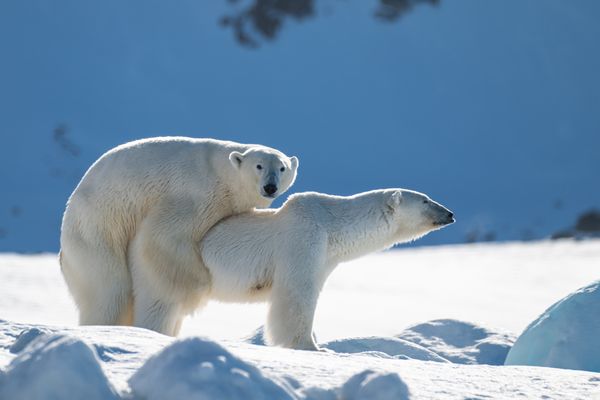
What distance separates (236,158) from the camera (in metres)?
6.16

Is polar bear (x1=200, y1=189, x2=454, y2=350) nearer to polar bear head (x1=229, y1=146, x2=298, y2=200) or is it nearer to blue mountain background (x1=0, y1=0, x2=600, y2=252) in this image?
polar bear head (x1=229, y1=146, x2=298, y2=200)

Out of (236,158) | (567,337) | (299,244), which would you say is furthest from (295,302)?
(567,337)

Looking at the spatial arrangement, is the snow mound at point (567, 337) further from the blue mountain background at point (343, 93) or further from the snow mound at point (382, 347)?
the blue mountain background at point (343, 93)

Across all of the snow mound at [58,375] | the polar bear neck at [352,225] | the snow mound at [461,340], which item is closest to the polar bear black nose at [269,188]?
the polar bear neck at [352,225]

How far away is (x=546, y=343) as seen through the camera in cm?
601

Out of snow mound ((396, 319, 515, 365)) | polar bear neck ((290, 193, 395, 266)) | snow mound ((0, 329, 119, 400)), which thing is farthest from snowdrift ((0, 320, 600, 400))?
snow mound ((396, 319, 515, 365))

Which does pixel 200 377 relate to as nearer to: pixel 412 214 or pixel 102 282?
pixel 102 282

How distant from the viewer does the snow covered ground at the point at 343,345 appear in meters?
3.40

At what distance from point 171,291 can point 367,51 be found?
88.9ft

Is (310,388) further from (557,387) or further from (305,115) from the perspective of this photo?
(305,115)

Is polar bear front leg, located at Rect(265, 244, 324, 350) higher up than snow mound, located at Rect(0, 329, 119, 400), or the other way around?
polar bear front leg, located at Rect(265, 244, 324, 350)

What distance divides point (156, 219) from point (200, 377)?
2912mm

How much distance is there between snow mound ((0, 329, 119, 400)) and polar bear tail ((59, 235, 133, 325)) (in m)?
2.86

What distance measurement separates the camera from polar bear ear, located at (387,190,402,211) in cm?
632
